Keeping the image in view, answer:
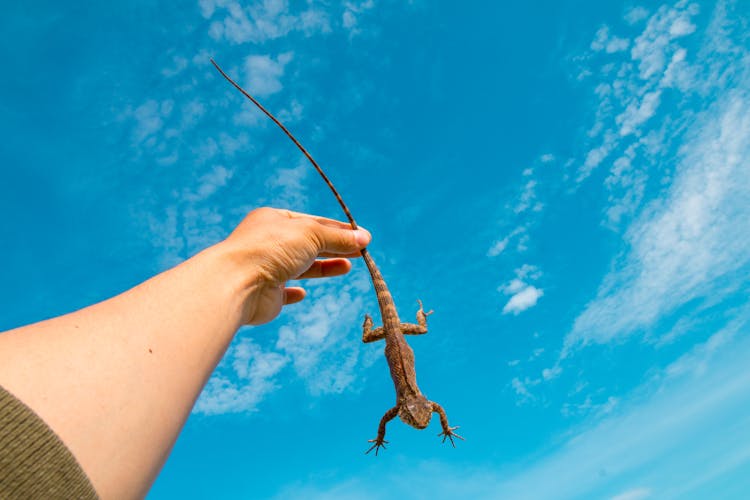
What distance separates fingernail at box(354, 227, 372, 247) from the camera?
237 inches

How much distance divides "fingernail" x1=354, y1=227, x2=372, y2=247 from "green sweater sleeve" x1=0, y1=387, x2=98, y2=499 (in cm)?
433

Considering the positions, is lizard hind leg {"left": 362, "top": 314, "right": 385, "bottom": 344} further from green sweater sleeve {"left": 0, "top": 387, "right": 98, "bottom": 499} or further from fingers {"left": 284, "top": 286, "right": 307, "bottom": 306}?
green sweater sleeve {"left": 0, "top": 387, "right": 98, "bottom": 499}

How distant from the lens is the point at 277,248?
4.30 metres

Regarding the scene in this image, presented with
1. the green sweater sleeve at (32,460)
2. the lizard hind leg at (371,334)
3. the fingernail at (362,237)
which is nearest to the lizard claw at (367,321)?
the lizard hind leg at (371,334)

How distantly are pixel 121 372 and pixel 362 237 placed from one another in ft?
13.2

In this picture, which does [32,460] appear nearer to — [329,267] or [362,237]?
[362,237]

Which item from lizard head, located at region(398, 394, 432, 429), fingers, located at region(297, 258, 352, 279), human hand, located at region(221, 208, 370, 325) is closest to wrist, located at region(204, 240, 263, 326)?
human hand, located at region(221, 208, 370, 325)

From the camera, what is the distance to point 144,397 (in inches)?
89.4

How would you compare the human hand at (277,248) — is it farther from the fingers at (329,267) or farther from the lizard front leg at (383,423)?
the lizard front leg at (383,423)

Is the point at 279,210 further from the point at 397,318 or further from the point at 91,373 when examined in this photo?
the point at 397,318

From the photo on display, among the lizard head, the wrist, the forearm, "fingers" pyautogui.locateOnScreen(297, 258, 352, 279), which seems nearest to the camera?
the forearm

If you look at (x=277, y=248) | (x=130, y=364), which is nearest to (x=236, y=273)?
(x=277, y=248)

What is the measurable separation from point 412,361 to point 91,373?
7503mm

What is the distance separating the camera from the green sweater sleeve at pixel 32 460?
1.63m
